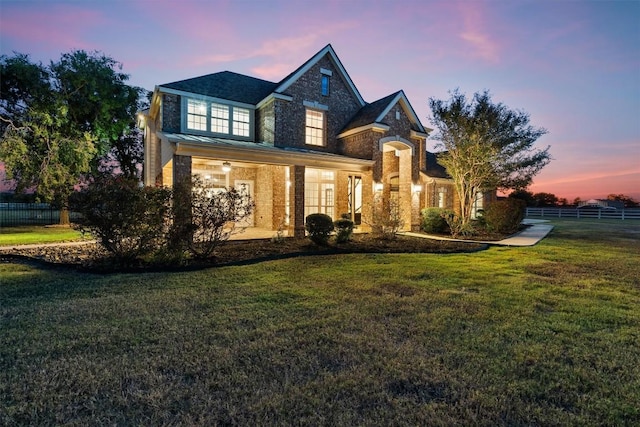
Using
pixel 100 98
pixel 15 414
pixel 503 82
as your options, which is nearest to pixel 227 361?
pixel 15 414

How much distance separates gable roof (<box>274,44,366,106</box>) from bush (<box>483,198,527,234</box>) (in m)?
9.53

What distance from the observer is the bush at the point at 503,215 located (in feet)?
48.8

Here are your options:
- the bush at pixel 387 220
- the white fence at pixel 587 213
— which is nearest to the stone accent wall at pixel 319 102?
the bush at pixel 387 220

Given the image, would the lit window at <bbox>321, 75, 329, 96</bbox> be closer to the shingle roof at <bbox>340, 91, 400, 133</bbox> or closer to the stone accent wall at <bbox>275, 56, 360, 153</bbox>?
the stone accent wall at <bbox>275, 56, 360, 153</bbox>

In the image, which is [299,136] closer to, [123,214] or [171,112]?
[171,112]

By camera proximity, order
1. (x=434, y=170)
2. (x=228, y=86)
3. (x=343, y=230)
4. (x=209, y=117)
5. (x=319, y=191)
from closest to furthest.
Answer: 1. (x=343, y=230)
2. (x=209, y=117)
3. (x=228, y=86)
4. (x=319, y=191)
5. (x=434, y=170)

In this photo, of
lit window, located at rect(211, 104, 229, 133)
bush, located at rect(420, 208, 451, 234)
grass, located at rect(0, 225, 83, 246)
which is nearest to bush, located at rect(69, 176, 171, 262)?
grass, located at rect(0, 225, 83, 246)

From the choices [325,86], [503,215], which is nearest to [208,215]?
[325,86]

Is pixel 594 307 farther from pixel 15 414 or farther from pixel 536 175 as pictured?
pixel 536 175

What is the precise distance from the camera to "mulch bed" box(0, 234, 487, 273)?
7.02 meters

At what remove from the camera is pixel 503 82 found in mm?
18453

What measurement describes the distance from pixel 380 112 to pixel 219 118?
817cm

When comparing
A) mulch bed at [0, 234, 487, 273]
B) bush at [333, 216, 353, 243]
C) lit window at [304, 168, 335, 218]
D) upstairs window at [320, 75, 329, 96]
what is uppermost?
upstairs window at [320, 75, 329, 96]

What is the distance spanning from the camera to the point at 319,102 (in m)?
16.2
